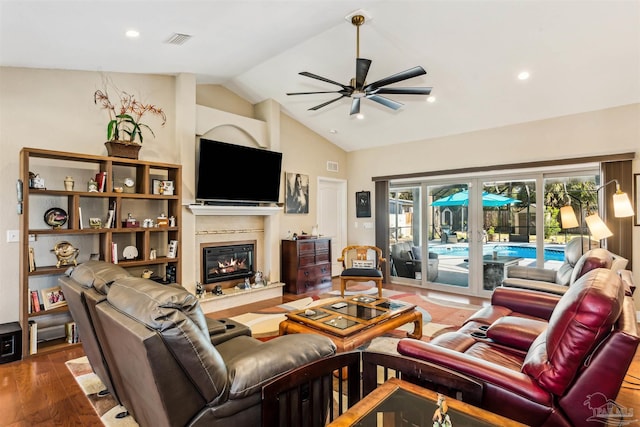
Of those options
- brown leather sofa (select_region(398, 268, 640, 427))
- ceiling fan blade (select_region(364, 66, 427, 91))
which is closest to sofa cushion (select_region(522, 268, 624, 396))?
brown leather sofa (select_region(398, 268, 640, 427))

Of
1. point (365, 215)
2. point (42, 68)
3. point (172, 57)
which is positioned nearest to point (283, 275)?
point (365, 215)

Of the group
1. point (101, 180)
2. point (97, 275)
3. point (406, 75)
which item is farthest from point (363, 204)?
point (97, 275)

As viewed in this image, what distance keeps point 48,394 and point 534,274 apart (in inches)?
198

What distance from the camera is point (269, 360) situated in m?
1.71

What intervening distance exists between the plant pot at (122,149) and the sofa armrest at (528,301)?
430 cm

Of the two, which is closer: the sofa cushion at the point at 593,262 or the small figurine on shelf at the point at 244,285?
the sofa cushion at the point at 593,262

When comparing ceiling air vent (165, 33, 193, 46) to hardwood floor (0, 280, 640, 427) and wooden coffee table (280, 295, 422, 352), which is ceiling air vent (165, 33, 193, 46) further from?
hardwood floor (0, 280, 640, 427)

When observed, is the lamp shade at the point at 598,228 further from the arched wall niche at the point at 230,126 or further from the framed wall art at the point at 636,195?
the arched wall niche at the point at 230,126

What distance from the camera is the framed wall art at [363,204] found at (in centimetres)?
704

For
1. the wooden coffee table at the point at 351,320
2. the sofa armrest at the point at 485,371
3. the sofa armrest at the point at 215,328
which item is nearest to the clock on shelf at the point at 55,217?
the sofa armrest at the point at 215,328

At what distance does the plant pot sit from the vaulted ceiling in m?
0.89

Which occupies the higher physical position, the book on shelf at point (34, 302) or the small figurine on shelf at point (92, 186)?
the small figurine on shelf at point (92, 186)

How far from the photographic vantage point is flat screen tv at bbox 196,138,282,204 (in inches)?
188

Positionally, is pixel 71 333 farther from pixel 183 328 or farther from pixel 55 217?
pixel 183 328
